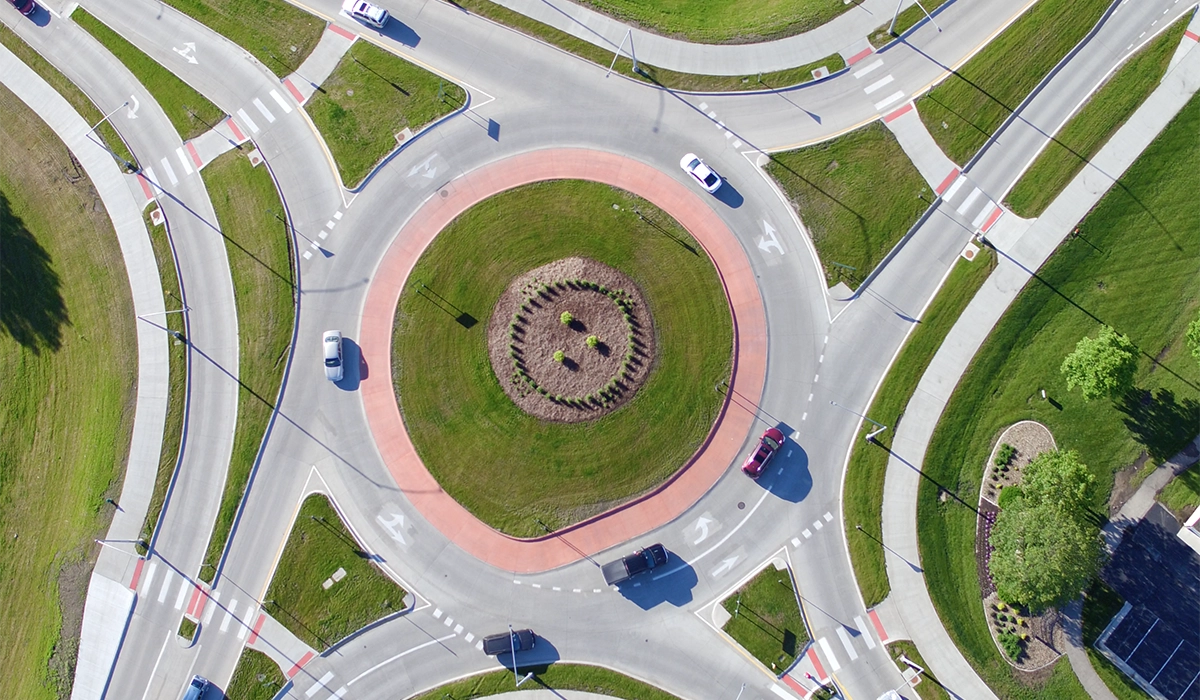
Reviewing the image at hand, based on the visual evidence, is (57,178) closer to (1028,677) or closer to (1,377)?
(1,377)

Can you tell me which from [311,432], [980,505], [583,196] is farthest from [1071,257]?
[311,432]

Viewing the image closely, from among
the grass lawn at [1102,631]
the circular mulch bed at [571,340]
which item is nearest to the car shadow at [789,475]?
the circular mulch bed at [571,340]

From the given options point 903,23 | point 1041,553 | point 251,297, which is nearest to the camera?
point 1041,553

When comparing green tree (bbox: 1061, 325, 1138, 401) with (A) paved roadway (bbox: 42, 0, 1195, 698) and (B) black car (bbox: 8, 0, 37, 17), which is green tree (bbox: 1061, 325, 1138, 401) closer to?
(A) paved roadway (bbox: 42, 0, 1195, 698)

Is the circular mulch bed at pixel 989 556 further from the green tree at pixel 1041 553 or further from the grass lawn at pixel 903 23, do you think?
the grass lawn at pixel 903 23

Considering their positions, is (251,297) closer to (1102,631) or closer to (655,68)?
(655,68)

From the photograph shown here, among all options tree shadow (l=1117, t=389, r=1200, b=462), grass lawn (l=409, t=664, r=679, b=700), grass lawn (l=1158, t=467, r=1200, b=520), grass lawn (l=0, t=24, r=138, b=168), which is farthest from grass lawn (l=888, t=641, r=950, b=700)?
grass lawn (l=0, t=24, r=138, b=168)

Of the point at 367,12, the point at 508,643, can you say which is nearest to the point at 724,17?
the point at 367,12
